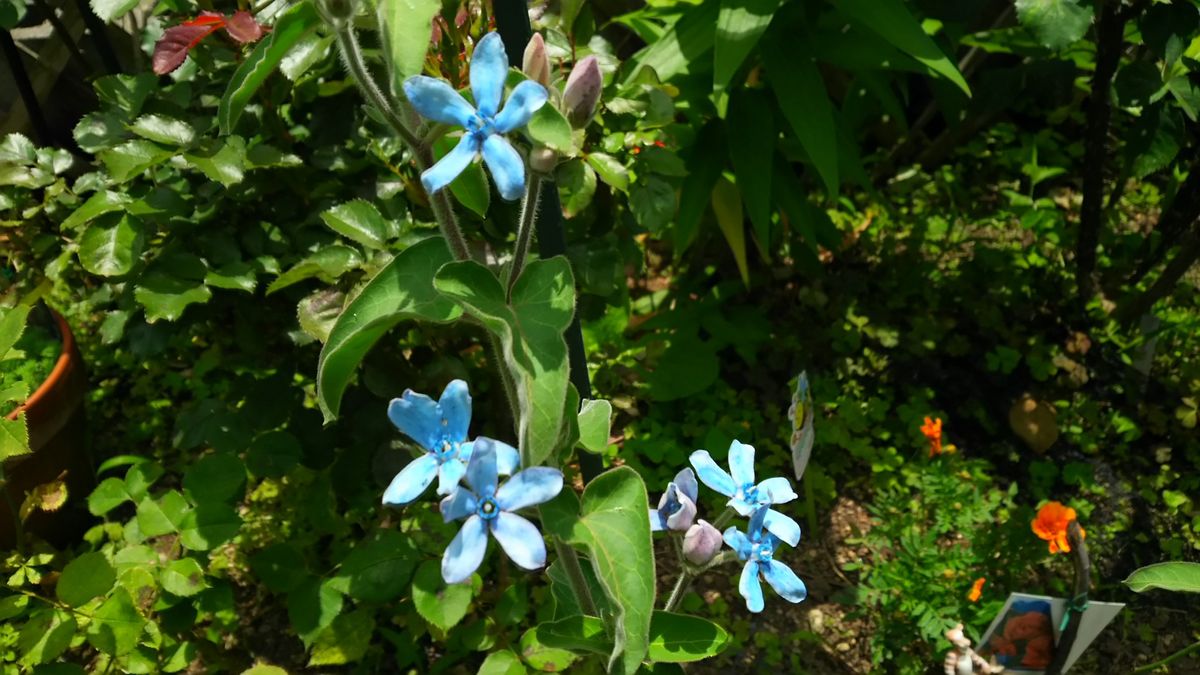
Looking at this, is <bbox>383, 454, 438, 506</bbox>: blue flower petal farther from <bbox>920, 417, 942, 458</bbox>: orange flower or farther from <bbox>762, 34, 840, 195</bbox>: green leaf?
<bbox>920, 417, 942, 458</bbox>: orange flower

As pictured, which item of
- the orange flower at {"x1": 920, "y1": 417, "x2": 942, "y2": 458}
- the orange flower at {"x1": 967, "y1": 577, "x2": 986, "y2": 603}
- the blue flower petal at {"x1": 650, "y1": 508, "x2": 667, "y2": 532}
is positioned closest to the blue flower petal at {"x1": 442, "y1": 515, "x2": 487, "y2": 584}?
the blue flower petal at {"x1": 650, "y1": 508, "x2": 667, "y2": 532}

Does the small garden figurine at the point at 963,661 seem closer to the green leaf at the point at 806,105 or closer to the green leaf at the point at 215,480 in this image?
the green leaf at the point at 806,105

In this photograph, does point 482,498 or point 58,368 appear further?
point 58,368

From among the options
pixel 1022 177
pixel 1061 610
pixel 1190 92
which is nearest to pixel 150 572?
pixel 1061 610

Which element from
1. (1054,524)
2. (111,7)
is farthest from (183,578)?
(1054,524)

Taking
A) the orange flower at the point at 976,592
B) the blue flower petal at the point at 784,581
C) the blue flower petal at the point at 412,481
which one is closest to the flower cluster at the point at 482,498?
the blue flower petal at the point at 412,481

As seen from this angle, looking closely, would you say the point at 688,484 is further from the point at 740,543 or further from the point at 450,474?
the point at 450,474
